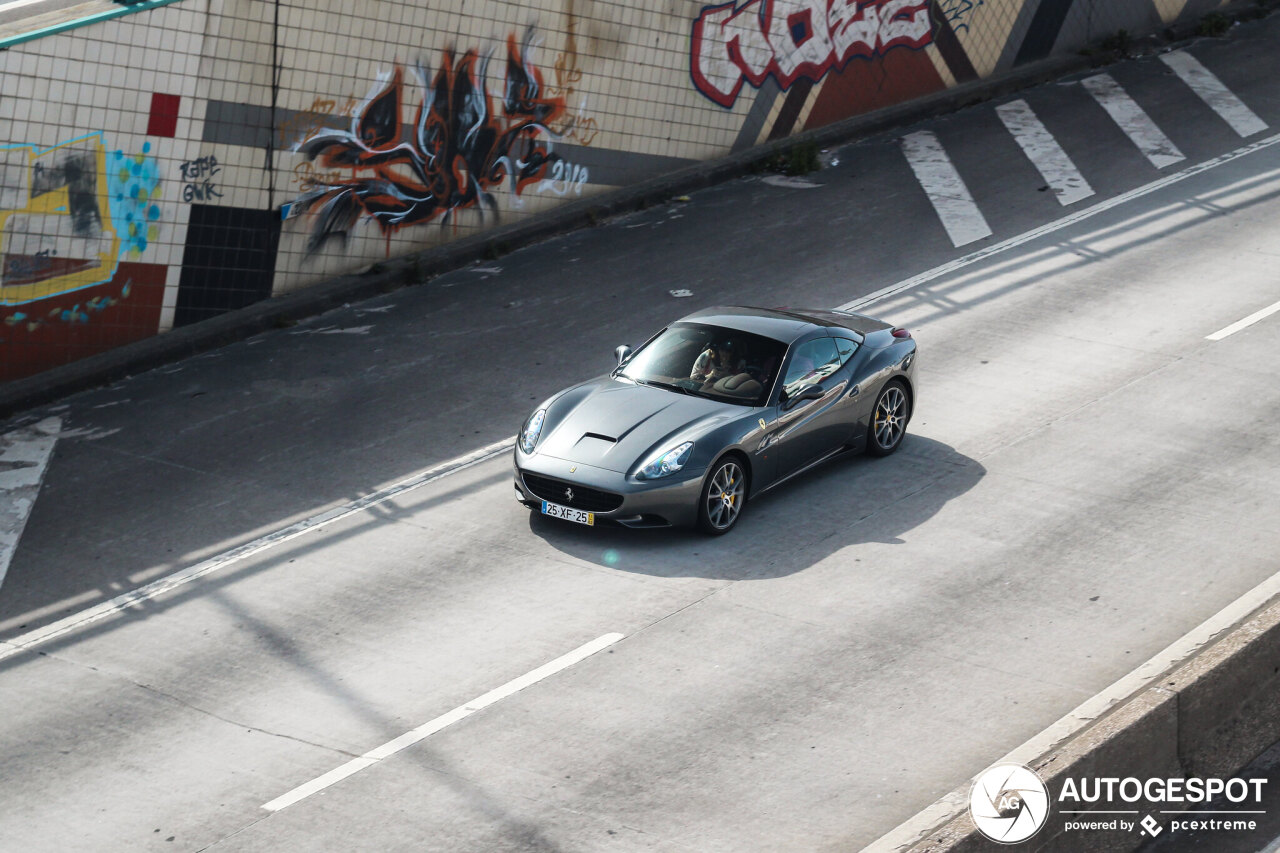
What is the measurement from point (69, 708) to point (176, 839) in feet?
6.13

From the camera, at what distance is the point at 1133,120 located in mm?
21766

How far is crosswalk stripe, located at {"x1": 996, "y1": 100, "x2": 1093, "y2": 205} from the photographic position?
63.4 ft

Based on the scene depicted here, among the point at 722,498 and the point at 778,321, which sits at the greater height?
the point at 778,321

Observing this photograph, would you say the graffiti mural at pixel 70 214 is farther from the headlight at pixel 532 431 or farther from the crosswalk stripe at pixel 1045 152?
the crosswalk stripe at pixel 1045 152

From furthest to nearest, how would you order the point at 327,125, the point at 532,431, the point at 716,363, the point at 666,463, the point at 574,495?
→ the point at 327,125 → the point at 716,363 → the point at 532,431 → the point at 574,495 → the point at 666,463

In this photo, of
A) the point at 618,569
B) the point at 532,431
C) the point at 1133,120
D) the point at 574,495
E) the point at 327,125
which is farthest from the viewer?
the point at 1133,120

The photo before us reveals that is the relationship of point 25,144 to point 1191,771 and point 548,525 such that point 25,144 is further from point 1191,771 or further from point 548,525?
point 1191,771

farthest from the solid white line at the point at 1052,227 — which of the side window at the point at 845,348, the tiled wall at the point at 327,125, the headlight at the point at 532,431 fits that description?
the headlight at the point at 532,431

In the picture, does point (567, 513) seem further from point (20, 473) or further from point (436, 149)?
point (436, 149)

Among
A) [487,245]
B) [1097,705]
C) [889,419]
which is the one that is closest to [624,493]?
[889,419]

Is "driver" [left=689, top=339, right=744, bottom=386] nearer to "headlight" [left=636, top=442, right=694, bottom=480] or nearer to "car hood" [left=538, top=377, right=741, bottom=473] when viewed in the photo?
"car hood" [left=538, top=377, right=741, bottom=473]

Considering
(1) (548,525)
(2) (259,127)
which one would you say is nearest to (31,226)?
(2) (259,127)

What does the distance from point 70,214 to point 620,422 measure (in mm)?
6300

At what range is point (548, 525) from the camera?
11445mm
